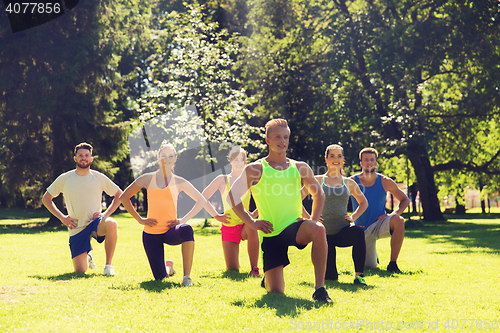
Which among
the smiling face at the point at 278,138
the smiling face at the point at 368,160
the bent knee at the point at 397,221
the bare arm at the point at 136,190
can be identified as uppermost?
the smiling face at the point at 278,138

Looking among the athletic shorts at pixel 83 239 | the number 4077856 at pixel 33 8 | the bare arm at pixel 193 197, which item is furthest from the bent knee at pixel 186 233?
the number 4077856 at pixel 33 8

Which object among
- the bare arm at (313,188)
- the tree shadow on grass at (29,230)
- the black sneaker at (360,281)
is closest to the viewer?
the bare arm at (313,188)

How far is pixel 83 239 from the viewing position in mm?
8023

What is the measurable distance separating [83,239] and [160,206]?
1.91m

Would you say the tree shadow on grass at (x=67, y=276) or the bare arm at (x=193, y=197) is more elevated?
the bare arm at (x=193, y=197)

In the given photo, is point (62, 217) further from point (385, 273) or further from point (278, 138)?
point (385, 273)

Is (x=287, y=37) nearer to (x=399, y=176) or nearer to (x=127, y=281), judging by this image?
(x=399, y=176)

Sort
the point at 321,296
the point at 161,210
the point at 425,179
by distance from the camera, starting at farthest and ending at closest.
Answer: the point at 425,179
the point at 161,210
the point at 321,296

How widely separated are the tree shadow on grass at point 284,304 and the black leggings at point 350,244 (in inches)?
63.8

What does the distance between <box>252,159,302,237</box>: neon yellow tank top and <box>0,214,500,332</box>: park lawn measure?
941 millimetres

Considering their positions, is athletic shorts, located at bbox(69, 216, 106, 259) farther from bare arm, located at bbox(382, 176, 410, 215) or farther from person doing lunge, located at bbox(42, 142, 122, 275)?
bare arm, located at bbox(382, 176, 410, 215)

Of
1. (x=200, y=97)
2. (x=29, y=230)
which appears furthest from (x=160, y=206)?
(x=200, y=97)

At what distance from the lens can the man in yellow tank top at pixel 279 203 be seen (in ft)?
17.9

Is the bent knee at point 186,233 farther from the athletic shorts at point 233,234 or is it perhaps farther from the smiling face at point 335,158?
the smiling face at point 335,158
